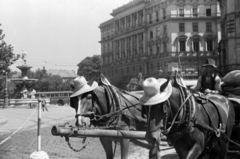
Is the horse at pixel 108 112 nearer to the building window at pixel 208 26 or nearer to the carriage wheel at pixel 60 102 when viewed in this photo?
the carriage wheel at pixel 60 102

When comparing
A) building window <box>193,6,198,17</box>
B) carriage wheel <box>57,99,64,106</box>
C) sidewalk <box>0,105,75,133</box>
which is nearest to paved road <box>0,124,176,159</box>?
sidewalk <box>0,105,75,133</box>

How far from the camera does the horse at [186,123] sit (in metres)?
4.19

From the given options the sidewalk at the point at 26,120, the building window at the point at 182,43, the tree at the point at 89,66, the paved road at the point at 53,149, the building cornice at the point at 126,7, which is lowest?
the sidewalk at the point at 26,120

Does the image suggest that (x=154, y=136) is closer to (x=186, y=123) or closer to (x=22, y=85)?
(x=186, y=123)

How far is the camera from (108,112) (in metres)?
6.18

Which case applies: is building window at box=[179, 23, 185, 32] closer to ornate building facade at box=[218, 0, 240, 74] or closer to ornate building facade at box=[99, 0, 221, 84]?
ornate building facade at box=[99, 0, 221, 84]

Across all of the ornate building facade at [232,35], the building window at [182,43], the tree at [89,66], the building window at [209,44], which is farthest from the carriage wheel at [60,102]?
the tree at [89,66]

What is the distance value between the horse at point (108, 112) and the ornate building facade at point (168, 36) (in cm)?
5993

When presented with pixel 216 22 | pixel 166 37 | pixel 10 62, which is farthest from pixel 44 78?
pixel 10 62

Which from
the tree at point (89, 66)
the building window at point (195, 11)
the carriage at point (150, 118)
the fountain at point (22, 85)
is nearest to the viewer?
the carriage at point (150, 118)

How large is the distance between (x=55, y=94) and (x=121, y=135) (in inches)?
2453

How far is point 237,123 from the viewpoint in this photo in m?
6.78

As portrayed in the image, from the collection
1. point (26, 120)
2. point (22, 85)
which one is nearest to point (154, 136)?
point (26, 120)

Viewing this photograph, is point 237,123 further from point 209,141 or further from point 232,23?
point 232,23
